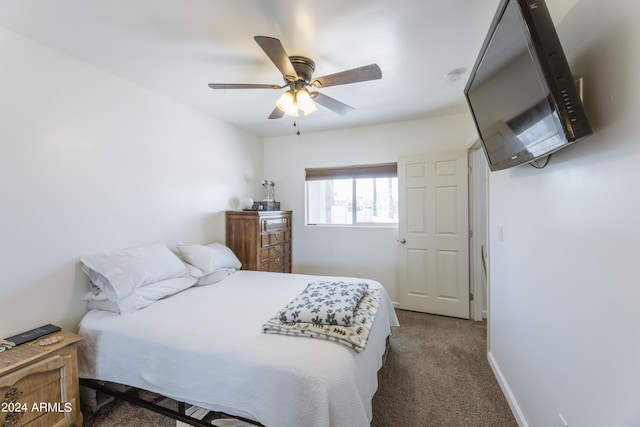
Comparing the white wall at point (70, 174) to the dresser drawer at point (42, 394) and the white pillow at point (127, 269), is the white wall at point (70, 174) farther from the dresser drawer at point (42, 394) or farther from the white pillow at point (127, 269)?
the dresser drawer at point (42, 394)

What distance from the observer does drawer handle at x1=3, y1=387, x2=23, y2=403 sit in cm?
126

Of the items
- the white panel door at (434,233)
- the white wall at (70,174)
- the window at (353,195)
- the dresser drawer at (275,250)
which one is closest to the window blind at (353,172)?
the window at (353,195)

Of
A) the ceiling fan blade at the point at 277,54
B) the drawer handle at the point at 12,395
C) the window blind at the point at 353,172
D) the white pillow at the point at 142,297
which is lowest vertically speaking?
the drawer handle at the point at 12,395

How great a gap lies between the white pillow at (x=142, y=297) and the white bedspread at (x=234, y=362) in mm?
54

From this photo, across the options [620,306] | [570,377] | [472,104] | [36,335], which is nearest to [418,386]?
[570,377]

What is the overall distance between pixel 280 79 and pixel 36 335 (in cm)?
247

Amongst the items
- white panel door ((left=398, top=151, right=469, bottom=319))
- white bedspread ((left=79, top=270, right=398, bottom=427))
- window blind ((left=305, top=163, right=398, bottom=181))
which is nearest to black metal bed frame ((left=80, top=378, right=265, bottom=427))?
white bedspread ((left=79, top=270, right=398, bottom=427))

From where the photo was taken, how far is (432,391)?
191 centimetres

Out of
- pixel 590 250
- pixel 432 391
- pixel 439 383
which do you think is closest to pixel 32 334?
pixel 432 391

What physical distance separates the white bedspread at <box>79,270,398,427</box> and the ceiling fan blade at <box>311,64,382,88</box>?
1.61 metres

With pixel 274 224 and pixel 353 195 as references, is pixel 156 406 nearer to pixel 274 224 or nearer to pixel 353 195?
pixel 274 224

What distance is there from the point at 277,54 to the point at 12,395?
2.26 metres

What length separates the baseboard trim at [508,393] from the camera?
1.58 metres

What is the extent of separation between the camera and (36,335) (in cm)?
158
